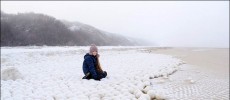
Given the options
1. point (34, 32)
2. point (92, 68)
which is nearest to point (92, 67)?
point (92, 68)

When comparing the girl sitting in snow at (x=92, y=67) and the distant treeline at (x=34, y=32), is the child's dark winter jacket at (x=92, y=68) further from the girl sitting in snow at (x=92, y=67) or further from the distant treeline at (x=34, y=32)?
the distant treeline at (x=34, y=32)

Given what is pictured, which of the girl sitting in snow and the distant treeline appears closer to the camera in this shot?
the girl sitting in snow

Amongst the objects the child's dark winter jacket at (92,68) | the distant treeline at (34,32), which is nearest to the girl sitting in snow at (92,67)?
the child's dark winter jacket at (92,68)

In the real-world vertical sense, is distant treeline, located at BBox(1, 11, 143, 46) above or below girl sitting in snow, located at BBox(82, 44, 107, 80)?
above

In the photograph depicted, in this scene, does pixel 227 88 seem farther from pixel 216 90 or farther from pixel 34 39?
pixel 34 39

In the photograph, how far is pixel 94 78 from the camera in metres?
8.21

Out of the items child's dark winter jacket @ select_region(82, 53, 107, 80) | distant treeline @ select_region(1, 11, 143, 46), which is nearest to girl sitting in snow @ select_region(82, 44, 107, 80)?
child's dark winter jacket @ select_region(82, 53, 107, 80)

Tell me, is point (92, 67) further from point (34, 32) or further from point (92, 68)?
point (34, 32)

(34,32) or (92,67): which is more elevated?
(34,32)

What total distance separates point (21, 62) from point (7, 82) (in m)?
5.71

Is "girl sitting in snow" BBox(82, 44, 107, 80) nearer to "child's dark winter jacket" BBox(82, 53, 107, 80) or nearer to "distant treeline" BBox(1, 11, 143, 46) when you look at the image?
"child's dark winter jacket" BBox(82, 53, 107, 80)

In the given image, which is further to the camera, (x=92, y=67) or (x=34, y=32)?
(x=34, y=32)

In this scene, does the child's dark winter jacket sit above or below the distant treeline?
below

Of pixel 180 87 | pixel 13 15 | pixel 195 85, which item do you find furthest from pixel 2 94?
pixel 13 15
